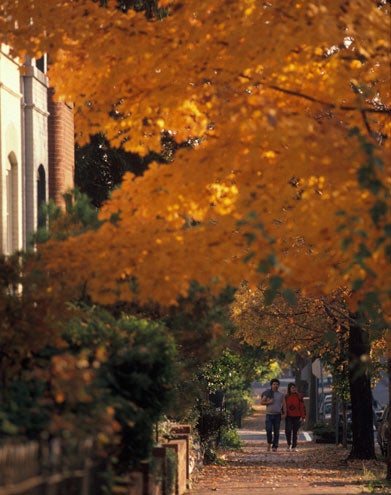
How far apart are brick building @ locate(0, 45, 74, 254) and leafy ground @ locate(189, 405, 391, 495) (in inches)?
203

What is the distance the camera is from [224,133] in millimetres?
11414

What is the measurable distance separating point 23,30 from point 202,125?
216 centimetres

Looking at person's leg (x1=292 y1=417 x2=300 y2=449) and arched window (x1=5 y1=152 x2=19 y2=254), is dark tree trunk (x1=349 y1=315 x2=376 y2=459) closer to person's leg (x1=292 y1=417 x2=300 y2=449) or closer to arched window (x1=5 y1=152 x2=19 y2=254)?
person's leg (x1=292 y1=417 x2=300 y2=449)

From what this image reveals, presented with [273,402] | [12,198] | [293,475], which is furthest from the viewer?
[273,402]

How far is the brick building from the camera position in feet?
63.4

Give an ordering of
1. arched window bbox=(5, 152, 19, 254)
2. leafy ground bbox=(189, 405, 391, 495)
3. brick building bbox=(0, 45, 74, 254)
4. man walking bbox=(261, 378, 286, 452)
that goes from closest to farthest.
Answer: brick building bbox=(0, 45, 74, 254), leafy ground bbox=(189, 405, 391, 495), arched window bbox=(5, 152, 19, 254), man walking bbox=(261, 378, 286, 452)

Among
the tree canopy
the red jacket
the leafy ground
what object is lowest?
the leafy ground

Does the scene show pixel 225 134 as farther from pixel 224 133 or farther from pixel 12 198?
pixel 12 198

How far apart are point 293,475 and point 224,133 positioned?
13.8m

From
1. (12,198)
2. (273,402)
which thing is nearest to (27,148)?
(12,198)

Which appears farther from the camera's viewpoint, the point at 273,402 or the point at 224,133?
the point at 273,402

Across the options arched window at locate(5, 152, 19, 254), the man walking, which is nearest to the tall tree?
arched window at locate(5, 152, 19, 254)

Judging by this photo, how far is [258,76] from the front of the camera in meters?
12.0

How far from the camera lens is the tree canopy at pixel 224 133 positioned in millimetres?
9969
